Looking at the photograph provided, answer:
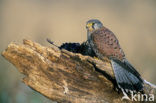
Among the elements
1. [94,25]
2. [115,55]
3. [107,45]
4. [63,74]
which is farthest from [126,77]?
[94,25]

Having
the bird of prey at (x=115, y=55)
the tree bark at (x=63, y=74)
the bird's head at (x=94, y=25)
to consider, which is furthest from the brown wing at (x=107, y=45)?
the tree bark at (x=63, y=74)

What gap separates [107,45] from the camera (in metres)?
3.68

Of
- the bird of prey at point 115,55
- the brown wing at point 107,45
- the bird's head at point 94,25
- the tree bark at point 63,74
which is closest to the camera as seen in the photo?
the tree bark at point 63,74

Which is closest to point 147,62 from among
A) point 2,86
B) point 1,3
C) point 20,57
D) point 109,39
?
point 109,39

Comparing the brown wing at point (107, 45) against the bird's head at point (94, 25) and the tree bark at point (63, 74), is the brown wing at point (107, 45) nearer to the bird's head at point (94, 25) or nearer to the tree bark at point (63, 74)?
the bird's head at point (94, 25)

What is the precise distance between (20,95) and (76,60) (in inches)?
40.0

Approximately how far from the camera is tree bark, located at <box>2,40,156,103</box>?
330cm

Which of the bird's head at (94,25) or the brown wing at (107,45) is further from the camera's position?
the bird's head at (94,25)

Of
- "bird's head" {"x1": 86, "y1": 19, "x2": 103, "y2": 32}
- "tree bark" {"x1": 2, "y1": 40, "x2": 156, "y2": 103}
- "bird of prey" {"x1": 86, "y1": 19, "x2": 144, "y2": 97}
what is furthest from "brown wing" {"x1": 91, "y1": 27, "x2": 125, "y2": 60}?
"tree bark" {"x1": 2, "y1": 40, "x2": 156, "y2": 103}

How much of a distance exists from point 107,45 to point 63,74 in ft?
2.04

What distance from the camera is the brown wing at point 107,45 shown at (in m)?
3.63

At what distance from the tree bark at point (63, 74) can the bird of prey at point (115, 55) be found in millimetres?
104

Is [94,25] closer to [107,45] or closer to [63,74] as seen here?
[107,45]

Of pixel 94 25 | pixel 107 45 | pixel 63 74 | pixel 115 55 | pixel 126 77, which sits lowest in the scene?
pixel 126 77
